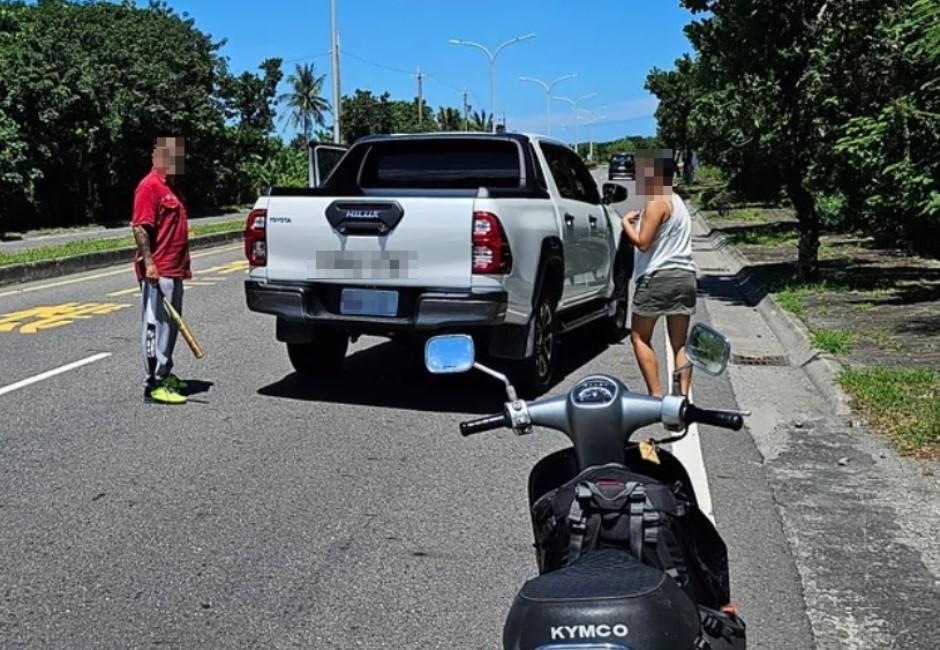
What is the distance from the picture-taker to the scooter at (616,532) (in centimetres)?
222

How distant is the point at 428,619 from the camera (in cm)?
427

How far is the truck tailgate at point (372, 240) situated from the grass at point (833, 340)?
3713mm

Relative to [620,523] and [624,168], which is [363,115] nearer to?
[624,168]

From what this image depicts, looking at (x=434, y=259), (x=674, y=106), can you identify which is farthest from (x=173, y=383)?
(x=674, y=106)

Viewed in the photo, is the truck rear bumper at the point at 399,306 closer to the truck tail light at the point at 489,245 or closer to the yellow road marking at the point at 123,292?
the truck tail light at the point at 489,245

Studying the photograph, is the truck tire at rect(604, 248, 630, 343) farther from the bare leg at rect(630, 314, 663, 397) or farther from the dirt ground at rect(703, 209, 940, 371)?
the bare leg at rect(630, 314, 663, 397)

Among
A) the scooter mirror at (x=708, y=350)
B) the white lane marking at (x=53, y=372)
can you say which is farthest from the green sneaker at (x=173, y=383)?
the scooter mirror at (x=708, y=350)

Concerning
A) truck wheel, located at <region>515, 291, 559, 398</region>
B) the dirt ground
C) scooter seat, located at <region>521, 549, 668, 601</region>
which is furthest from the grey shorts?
scooter seat, located at <region>521, 549, 668, 601</region>

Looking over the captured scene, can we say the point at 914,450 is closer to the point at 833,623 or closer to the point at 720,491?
the point at 720,491

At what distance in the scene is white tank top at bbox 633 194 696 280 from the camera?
6918 mm

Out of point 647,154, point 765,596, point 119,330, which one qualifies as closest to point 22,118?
point 119,330

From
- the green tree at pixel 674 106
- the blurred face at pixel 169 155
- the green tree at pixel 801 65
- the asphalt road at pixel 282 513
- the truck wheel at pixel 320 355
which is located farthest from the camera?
the green tree at pixel 674 106

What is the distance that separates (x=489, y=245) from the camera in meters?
7.44

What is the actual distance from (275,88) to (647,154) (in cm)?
5312
